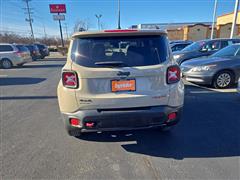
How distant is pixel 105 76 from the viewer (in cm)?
238

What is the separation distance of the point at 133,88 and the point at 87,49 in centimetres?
82

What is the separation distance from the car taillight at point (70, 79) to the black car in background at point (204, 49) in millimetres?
8496

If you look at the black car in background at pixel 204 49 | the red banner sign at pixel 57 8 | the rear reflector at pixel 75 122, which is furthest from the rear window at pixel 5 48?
the red banner sign at pixel 57 8

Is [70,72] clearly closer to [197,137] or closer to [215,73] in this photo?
[197,137]

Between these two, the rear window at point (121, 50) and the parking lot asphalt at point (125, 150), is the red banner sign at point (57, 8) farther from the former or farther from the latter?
the rear window at point (121, 50)

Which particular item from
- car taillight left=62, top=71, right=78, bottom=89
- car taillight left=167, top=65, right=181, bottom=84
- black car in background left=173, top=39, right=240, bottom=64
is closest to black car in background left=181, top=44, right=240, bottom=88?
black car in background left=173, top=39, right=240, bottom=64

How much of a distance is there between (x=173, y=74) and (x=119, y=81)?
782 mm

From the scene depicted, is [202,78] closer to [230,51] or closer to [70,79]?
[230,51]

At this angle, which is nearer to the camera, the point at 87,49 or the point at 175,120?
the point at 87,49

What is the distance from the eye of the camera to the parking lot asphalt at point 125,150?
95.8 inches

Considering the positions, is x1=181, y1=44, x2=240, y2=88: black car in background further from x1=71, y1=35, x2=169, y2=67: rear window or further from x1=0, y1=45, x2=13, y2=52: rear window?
x1=0, y1=45, x2=13, y2=52: rear window

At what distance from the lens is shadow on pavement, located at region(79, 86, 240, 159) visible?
2846 millimetres

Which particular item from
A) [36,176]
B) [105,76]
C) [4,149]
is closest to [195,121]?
[105,76]

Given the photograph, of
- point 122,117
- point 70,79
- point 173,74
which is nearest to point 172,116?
point 173,74
